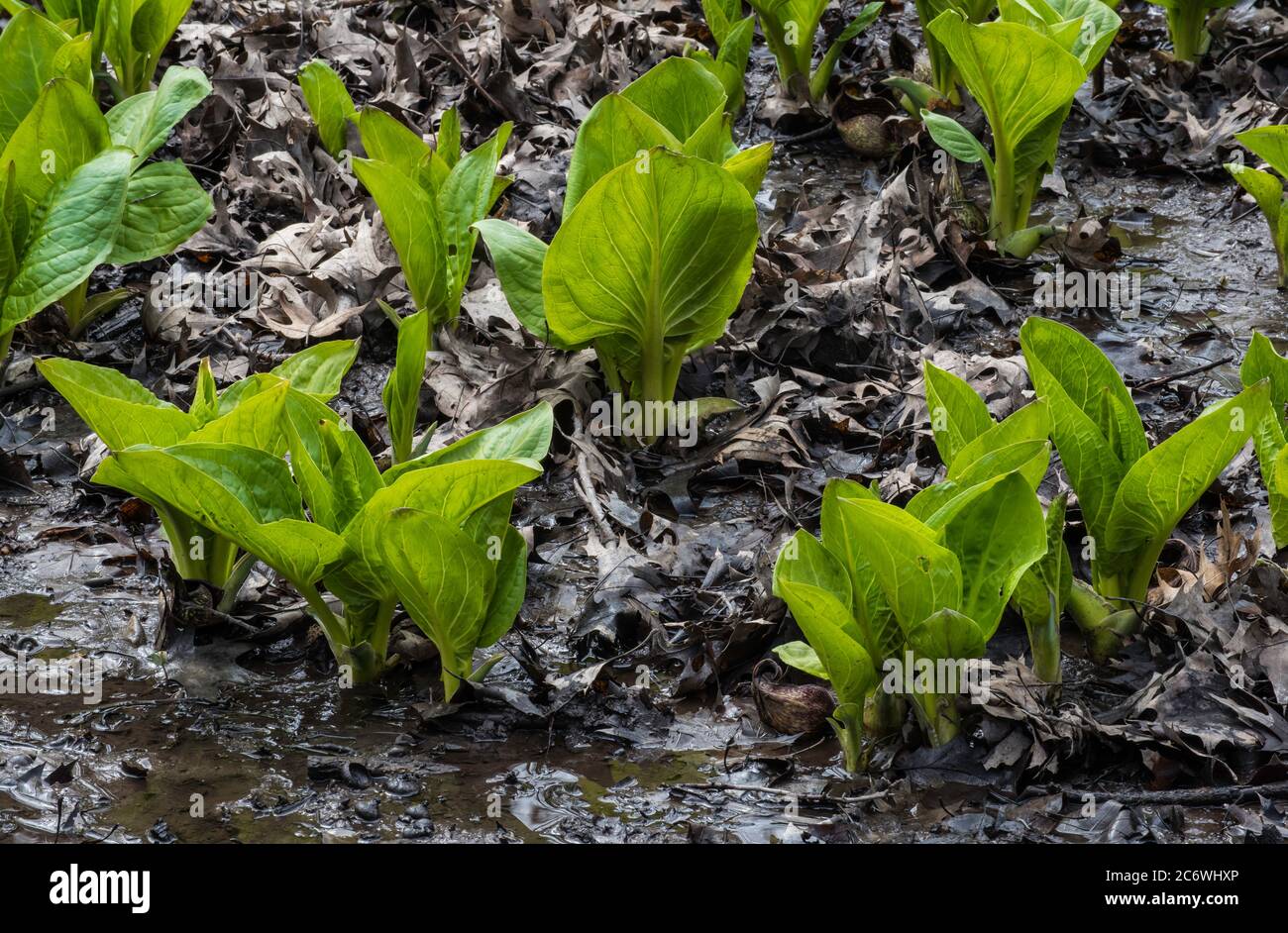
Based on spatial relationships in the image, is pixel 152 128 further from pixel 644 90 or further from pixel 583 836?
pixel 583 836

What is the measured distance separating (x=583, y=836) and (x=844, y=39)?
4.11m

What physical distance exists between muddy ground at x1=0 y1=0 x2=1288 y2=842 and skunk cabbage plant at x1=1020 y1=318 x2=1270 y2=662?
0.10m

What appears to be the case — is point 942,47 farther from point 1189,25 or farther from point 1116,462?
point 1116,462

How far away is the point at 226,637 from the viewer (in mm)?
2881

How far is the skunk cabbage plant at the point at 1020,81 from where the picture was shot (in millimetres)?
3885

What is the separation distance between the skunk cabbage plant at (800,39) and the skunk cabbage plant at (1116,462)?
2991 millimetres

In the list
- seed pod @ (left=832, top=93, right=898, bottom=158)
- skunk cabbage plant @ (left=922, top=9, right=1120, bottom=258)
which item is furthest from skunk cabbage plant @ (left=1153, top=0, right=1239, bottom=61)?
skunk cabbage plant @ (left=922, top=9, right=1120, bottom=258)

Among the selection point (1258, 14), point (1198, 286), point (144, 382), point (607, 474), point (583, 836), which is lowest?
point (583, 836)

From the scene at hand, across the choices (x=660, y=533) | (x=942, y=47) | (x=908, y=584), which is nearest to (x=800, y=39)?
(x=942, y=47)

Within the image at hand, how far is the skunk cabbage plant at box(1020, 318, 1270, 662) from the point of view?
100 inches

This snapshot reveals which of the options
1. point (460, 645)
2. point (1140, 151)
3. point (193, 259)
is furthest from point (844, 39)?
point (460, 645)

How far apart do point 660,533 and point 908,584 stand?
3.49 feet

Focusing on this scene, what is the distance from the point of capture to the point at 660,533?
10.8 ft

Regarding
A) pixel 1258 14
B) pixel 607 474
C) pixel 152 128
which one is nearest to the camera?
pixel 607 474
